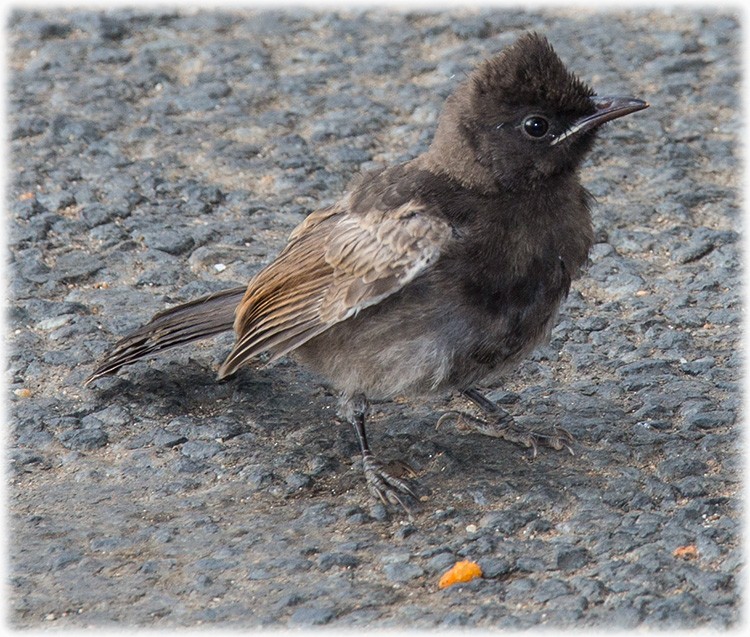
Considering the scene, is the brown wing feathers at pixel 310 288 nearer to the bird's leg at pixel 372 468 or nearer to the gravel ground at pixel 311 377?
the gravel ground at pixel 311 377

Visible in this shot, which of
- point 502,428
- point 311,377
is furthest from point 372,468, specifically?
point 311,377

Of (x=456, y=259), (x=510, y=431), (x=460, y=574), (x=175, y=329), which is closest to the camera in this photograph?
(x=460, y=574)

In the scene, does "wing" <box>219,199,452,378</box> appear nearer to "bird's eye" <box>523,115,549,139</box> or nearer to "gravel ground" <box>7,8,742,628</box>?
"gravel ground" <box>7,8,742,628</box>

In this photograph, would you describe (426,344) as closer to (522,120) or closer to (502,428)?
(502,428)

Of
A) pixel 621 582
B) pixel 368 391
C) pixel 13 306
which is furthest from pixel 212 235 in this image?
pixel 621 582

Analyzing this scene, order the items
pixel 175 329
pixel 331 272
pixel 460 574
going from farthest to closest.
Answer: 1. pixel 175 329
2. pixel 331 272
3. pixel 460 574
